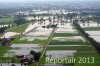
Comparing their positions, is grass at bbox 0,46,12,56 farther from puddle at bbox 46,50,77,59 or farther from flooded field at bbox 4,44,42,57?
puddle at bbox 46,50,77,59

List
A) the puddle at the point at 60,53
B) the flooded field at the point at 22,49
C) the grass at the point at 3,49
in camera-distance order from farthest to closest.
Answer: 1. the grass at the point at 3,49
2. the flooded field at the point at 22,49
3. the puddle at the point at 60,53

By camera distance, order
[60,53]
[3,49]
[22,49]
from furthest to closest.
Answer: [22,49] < [3,49] < [60,53]

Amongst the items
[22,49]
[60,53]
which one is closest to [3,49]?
[22,49]

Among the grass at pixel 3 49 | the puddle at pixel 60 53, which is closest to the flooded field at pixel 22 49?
the grass at pixel 3 49

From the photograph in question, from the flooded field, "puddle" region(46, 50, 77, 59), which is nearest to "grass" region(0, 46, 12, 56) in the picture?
the flooded field

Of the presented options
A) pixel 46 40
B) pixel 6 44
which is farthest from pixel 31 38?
pixel 6 44

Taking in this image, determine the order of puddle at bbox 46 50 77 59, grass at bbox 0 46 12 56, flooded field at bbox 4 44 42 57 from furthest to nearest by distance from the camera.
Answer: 1. grass at bbox 0 46 12 56
2. flooded field at bbox 4 44 42 57
3. puddle at bbox 46 50 77 59

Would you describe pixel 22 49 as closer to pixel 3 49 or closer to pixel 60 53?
pixel 3 49

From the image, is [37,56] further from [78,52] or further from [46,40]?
[46,40]

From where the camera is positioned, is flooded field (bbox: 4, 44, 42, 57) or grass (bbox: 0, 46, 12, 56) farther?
grass (bbox: 0, 46, 12, 56)

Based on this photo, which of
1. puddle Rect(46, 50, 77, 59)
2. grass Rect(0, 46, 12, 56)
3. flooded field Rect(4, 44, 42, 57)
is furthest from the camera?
grass Rect(0, 46, 12, 56)

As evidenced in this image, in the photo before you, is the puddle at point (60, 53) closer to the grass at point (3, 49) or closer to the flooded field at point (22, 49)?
the flooded field at point (22, 49)
